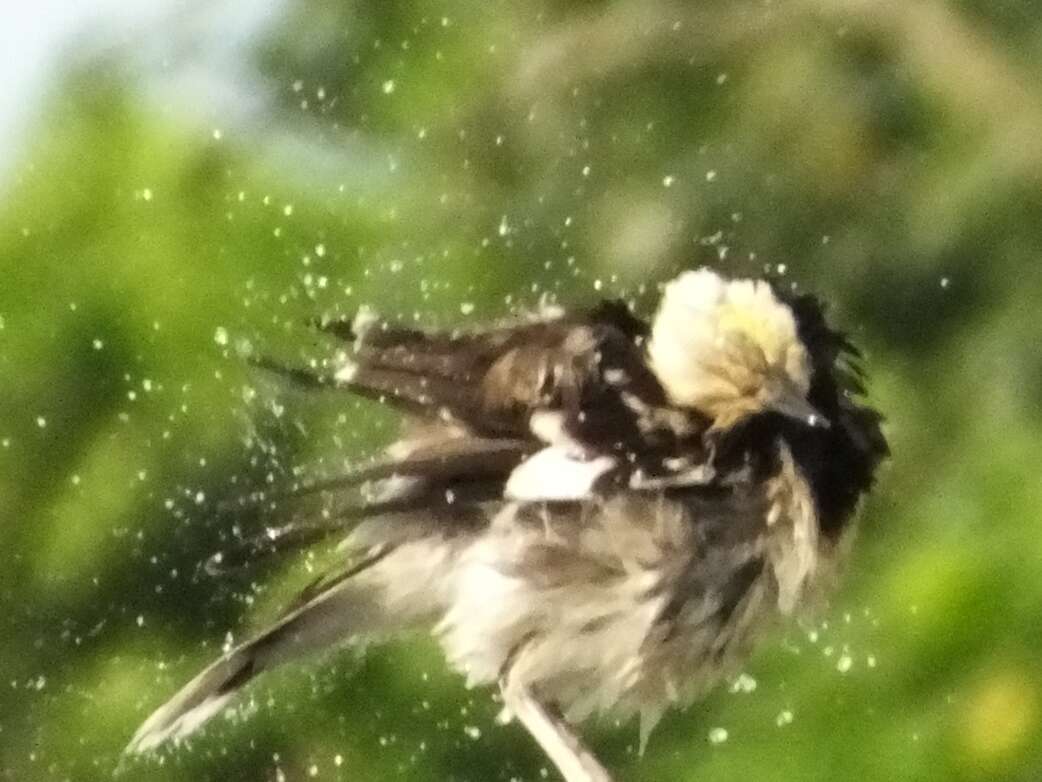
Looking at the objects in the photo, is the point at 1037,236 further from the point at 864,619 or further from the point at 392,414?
the point at 392,414

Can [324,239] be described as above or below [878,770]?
above

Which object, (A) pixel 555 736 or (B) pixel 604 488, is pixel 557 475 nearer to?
(B) pixel 604 488

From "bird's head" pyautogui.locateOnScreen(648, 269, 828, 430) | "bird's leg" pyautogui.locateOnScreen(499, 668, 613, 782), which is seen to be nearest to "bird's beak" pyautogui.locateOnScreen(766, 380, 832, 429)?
Result: "bird's head" pyautogui.locateOnScreen(648, 269, 828, 430)

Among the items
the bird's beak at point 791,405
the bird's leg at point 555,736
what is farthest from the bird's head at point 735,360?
the bird's leg at point 555,736

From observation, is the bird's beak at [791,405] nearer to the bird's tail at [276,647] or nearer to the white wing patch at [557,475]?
the white wing patch at [557,475]

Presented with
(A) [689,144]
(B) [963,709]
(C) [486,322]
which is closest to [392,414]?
(C) [486,322]

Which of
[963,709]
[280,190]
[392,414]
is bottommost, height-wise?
[963,709]

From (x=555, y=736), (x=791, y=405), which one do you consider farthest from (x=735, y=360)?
(x=555, y=736)
